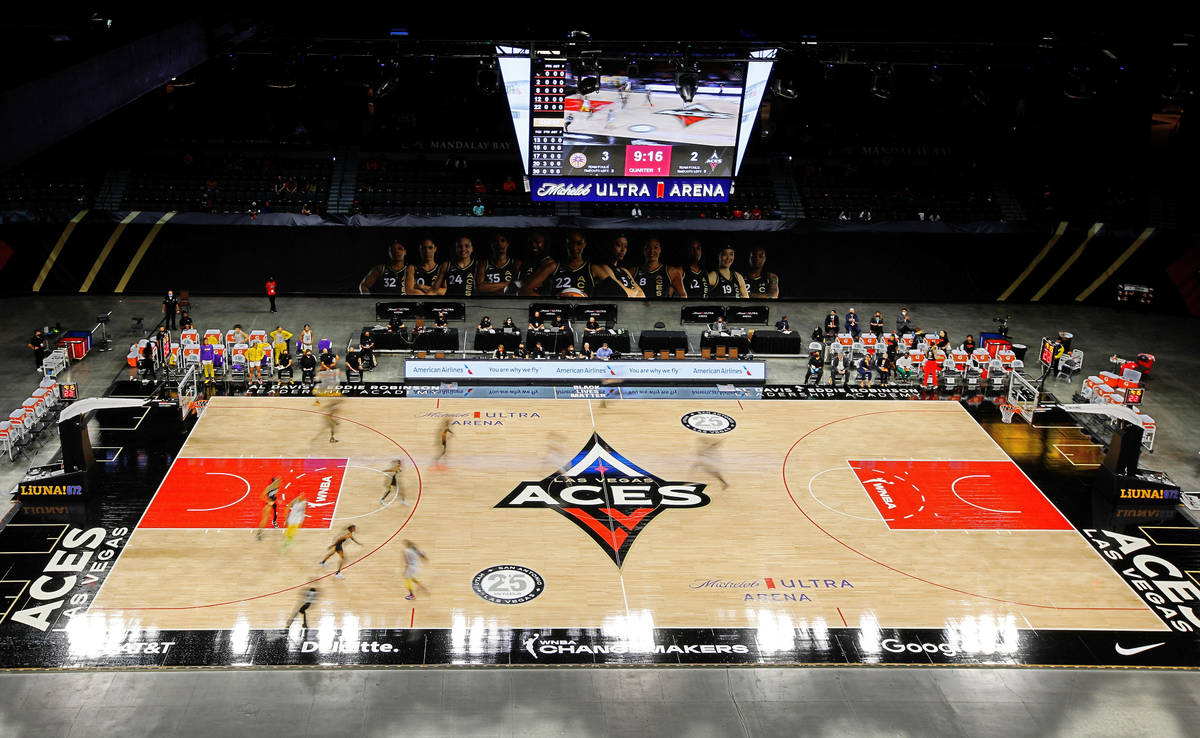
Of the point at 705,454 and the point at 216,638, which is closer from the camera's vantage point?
the point at 216,638

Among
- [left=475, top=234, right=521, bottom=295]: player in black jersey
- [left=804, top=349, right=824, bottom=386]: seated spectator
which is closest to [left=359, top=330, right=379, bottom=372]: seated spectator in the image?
[left=475, top=234, right=521, bottom=295]: player in black jersey

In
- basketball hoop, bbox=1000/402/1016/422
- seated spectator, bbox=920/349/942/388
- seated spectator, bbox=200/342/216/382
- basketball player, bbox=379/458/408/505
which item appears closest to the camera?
basketball player, bbox=379/458/408/505

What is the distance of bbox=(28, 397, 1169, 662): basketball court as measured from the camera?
21.0 m

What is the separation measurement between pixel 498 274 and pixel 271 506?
17.7 m

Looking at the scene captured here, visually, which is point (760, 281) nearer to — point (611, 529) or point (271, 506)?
point (611, 529)

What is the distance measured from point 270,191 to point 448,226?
748cm

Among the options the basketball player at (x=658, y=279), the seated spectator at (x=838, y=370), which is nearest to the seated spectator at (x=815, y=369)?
the seated spectator at (x=838, y=370)

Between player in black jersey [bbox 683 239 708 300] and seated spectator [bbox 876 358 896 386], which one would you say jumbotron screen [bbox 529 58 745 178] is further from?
seated spectator [bbox 876 358 896 386]

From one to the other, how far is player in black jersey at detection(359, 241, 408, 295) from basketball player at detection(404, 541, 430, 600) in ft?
61.2

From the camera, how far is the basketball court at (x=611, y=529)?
68.8ft

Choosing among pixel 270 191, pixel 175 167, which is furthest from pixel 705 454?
pixel 175 167

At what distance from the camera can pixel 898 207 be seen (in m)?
42.5

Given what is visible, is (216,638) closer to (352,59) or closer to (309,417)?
(309,417)

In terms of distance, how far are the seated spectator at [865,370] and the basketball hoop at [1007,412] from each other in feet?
13.3
